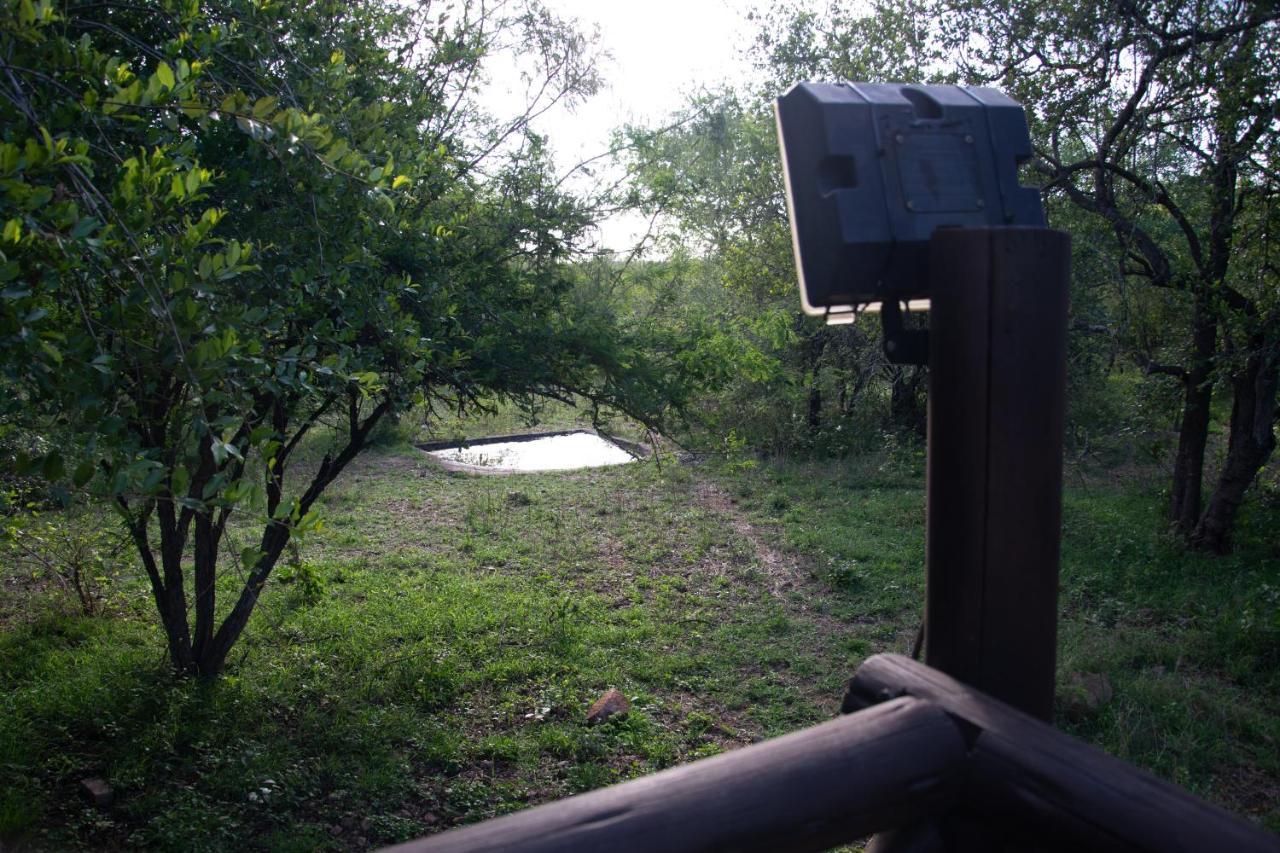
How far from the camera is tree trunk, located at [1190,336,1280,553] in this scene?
766 centimetres

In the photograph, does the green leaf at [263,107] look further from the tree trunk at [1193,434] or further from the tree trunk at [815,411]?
the tree trunk at [815,411]

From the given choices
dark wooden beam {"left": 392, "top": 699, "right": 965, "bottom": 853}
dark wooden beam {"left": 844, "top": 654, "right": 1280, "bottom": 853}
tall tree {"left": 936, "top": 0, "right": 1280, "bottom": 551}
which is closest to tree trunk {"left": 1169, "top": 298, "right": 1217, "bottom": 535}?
tall tree {"left": 936, "top": 0, "right": 1280, "bottom": 551}

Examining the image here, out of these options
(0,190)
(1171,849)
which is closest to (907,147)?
(1171,849)

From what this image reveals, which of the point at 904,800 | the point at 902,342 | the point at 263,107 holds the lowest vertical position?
the point at 904,800

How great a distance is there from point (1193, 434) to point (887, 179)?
837 centimetres

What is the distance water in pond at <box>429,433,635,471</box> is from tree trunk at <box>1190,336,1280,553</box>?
8.07 metres

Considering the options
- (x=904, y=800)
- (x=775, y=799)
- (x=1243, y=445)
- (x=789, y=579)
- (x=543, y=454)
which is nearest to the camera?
(x=775, y=799)

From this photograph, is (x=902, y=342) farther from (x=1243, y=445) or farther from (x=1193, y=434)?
(x=1193, y=434)

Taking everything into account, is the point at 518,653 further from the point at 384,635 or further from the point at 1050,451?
the point at 1050,451

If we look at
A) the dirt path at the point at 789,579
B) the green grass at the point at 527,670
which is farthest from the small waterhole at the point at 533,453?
the green grass at the point at 527,670

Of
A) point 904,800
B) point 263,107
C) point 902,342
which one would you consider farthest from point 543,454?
point 904,800

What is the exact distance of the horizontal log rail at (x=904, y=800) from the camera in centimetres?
136

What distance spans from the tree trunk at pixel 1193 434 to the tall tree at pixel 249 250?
17.0 feet

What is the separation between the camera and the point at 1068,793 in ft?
5.00
